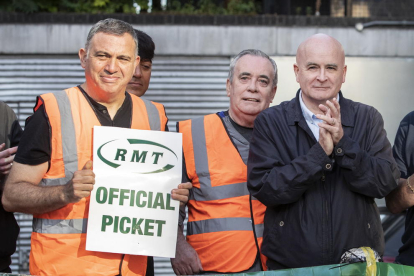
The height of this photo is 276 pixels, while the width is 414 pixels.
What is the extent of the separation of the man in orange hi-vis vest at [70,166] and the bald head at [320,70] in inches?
38.0

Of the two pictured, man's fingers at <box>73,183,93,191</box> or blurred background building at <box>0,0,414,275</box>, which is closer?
man's fingers at <box>73,183,93,191</box>

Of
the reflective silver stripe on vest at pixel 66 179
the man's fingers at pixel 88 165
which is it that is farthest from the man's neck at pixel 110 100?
the man's fingers at pixel 88 165

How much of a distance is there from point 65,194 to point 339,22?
6083 mm

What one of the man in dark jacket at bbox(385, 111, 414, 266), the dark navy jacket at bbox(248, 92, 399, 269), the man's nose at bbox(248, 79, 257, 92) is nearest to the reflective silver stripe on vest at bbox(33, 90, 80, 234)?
the dark navy jacket at bbox(248, 92, 399, 269)

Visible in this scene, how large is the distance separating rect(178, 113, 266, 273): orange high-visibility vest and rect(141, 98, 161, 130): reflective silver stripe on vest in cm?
38

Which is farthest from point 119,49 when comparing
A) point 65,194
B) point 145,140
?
point 65,194

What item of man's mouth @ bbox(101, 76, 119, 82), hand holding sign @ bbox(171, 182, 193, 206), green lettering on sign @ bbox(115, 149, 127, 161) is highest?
man's mouth @ bbox(101, 76, 119, 82)

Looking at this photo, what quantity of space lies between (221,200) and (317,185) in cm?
73

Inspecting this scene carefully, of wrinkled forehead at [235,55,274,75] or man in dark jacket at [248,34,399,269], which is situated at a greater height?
wrinkled forehead at [235,55,274,75]

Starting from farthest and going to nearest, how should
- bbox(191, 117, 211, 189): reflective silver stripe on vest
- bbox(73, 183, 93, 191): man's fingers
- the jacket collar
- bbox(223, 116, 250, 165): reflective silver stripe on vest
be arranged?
bbox(223, 116, 250, 165): reflective silver stripe on vest → bbox(191, 117, 211, 189): reflective silver stripe on vest → the jacket collar → bbox(73, 183, 93, 191): man's fingers

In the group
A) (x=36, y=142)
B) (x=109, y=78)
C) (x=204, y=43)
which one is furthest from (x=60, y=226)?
(x=204, y=43)

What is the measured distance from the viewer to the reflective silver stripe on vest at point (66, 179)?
3729mm

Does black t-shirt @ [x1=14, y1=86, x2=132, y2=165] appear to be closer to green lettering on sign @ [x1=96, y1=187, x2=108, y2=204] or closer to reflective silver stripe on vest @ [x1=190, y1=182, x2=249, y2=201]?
green lettering on sign @ [x1=96, y1=187, x2=108, y2=204]

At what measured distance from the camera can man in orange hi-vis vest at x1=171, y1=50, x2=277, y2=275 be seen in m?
4.25
